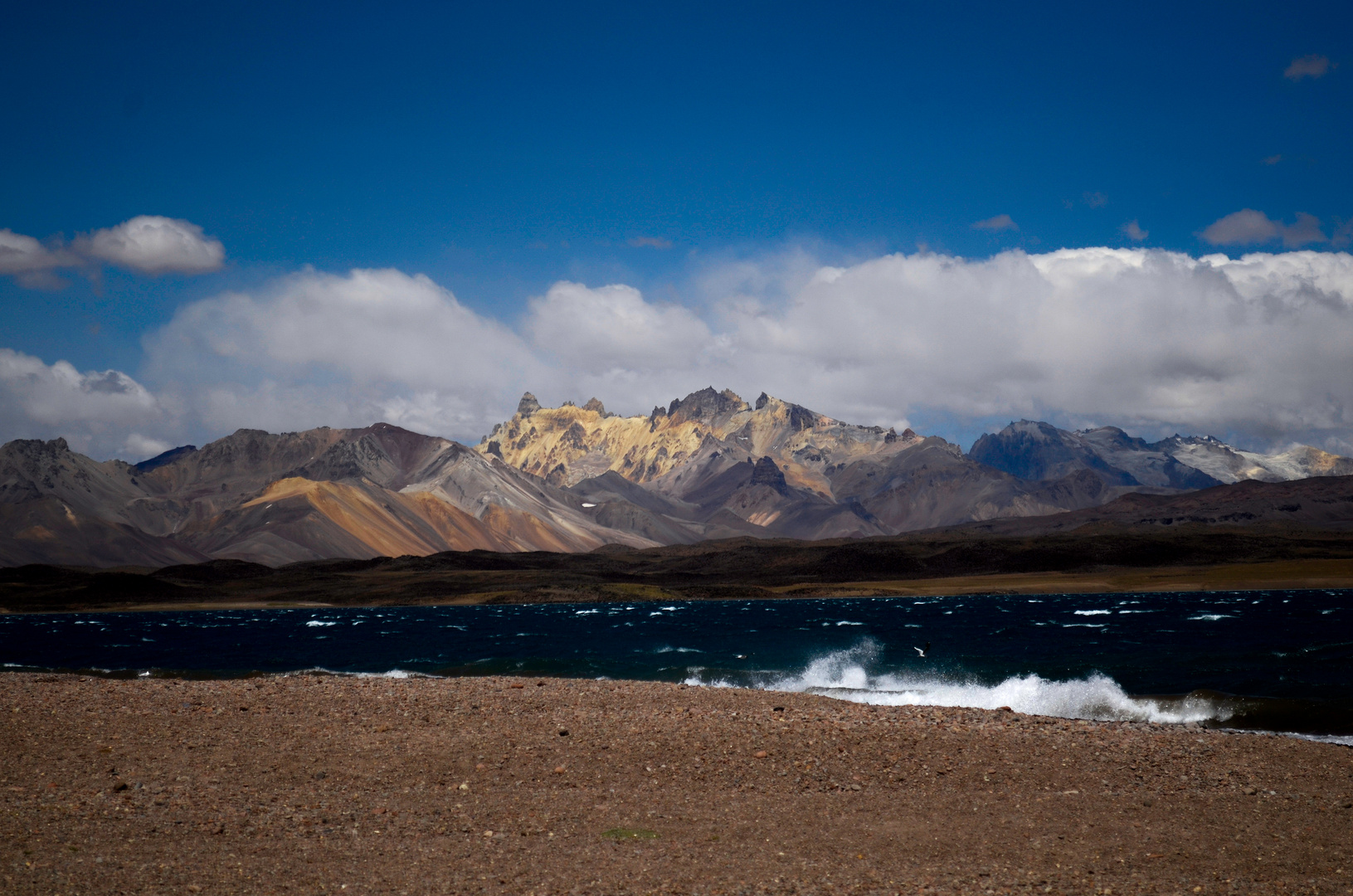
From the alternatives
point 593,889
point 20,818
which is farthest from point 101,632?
point 593,889

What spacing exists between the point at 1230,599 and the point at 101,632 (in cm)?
13850

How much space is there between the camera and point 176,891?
12852 mm

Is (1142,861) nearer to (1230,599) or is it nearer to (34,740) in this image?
(34,740)

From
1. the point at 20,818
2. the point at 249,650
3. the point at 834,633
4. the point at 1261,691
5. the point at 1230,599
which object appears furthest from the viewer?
the point at 1230,599

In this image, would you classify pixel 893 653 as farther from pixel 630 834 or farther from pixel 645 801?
pixel 630 834

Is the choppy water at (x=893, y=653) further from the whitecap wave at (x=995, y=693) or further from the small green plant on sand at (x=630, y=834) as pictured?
the small green plant on sand at (x=630, y=834)

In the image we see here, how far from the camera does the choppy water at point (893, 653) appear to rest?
36750 mm

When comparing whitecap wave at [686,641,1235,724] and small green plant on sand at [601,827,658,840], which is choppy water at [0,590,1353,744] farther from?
small green plant on sand at [601,827,658,840]

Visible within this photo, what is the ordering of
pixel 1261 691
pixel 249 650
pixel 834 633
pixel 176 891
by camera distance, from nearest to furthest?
pixel 176 891 < pixel 1261 691 < pixel 249 650 < pixel 834 633

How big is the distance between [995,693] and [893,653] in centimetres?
2152

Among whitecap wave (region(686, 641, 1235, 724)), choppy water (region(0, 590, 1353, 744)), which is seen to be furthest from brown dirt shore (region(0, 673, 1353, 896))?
choppy water (region(0, 590, 1353, 744))

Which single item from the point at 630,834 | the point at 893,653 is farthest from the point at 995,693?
the point at 630,834

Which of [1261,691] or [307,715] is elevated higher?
[307,715]

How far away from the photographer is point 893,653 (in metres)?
59.6
